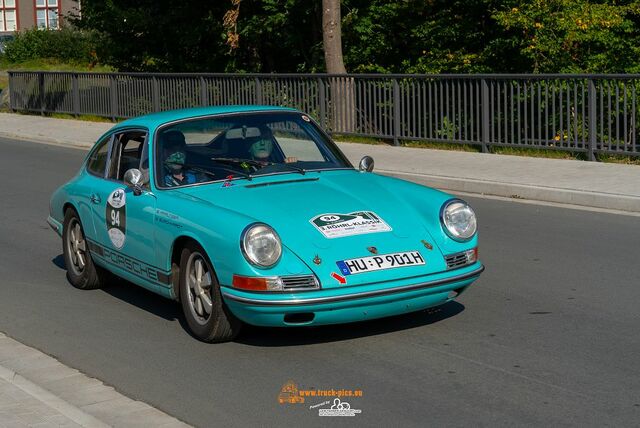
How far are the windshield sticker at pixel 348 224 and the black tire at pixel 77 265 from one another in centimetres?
268

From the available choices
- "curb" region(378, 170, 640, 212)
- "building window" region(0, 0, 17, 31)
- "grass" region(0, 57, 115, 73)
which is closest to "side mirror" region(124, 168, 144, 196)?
"curb" region(378, 170, 640, 212)

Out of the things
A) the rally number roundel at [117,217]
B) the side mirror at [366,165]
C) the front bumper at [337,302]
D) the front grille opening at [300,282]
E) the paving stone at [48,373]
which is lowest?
the paving stone at [48,373]

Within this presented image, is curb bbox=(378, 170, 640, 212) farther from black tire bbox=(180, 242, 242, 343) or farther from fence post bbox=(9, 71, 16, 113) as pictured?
fence post bbox=(9, 71, 16, 113)

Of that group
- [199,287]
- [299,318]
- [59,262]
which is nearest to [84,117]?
[59,262]

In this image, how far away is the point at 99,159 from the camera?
9.12 meters

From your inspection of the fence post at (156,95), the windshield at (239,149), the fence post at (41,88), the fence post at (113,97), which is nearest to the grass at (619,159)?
the windshield at (239,149)

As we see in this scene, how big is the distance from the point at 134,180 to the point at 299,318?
1.81 meters

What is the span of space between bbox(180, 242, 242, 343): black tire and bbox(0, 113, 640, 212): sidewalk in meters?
6.83

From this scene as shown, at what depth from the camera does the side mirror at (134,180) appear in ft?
25.9

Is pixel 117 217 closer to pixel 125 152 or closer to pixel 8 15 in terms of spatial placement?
pixel 125 152

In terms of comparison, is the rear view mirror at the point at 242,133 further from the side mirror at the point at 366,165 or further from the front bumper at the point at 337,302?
the front bumper at the point at 337,302

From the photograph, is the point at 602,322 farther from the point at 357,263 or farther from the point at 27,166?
the point at 27,166

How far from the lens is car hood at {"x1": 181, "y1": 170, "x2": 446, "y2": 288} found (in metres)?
6.81

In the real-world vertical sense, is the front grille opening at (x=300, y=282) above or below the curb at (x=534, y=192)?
above
